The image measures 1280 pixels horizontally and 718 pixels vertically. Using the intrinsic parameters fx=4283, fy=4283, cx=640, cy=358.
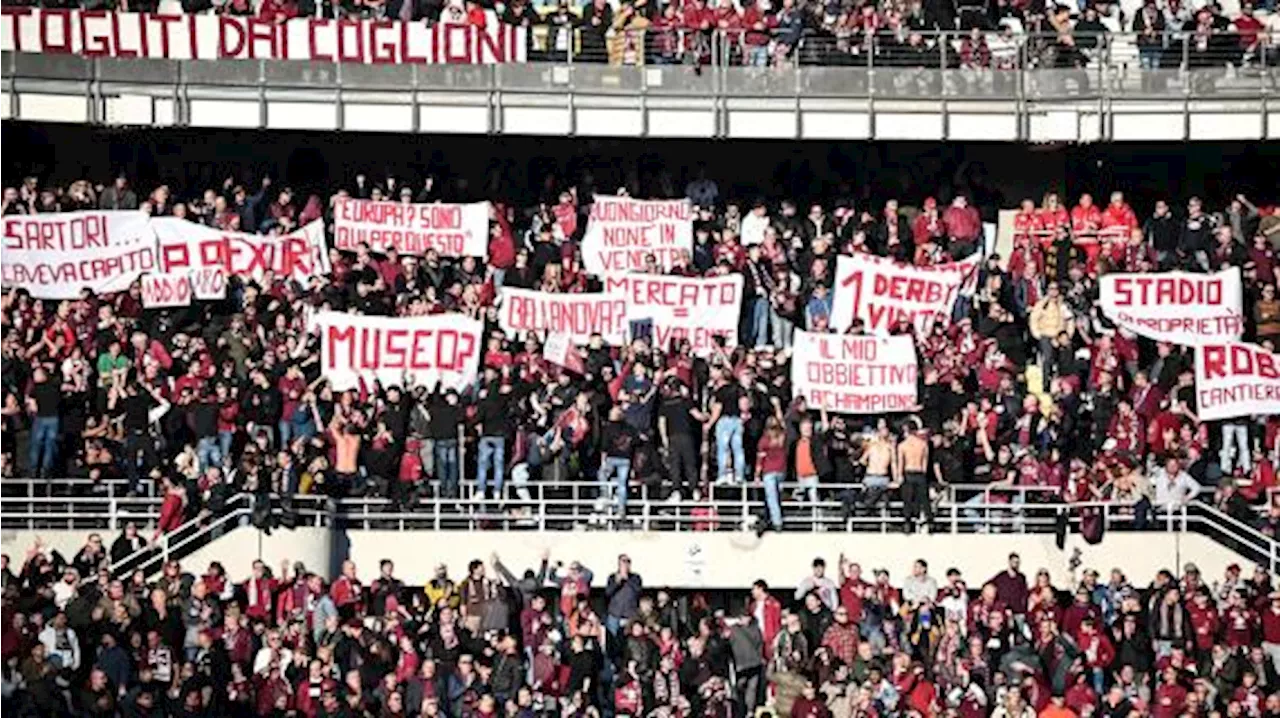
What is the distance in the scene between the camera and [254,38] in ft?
141

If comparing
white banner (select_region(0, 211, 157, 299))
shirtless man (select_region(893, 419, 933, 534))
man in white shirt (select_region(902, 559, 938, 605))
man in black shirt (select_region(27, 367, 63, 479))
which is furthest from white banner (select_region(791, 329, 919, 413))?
man in black shirt (select_region(27, 367, 63, 479))

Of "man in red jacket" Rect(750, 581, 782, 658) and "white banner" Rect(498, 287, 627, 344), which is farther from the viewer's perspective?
"white banner" Rect(498, 287, 627, 344)

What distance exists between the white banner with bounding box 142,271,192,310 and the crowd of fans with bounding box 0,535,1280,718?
14.4ft

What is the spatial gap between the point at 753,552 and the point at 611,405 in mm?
1929

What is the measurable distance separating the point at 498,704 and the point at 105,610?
3408 mm

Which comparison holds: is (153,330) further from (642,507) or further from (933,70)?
(933,70)

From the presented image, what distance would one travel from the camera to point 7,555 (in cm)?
3822

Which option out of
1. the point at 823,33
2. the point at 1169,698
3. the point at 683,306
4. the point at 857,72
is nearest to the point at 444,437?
the point at 683,306

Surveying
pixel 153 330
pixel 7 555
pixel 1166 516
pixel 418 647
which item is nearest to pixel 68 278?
pixel 153 330

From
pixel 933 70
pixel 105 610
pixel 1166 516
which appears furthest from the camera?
pixel 933 70

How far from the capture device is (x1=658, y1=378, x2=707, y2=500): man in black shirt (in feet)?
130

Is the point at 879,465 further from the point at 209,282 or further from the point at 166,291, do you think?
the point at 166,291

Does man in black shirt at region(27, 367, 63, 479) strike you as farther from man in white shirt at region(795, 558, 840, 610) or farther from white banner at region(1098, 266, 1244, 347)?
white banner at region(1098, 266, 1244, 347)

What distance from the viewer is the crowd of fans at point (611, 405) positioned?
3938cm
